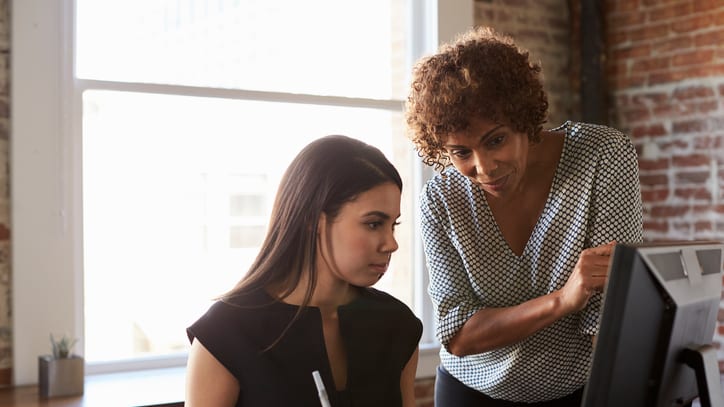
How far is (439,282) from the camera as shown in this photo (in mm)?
2121

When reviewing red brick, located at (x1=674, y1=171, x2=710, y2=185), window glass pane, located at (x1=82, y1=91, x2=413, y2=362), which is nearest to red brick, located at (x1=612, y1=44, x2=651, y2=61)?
red brick, located at (x1=674, y1=171, x2=710, y2=185)

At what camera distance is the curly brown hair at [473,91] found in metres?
1.86

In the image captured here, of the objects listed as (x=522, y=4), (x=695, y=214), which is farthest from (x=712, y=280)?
(x=522, y=4)

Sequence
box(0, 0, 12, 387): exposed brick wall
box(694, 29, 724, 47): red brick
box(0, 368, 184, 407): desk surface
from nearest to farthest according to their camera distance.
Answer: box(0, 368, 184, 407): desk surface < box(0, 0, 12, 387): exposed brick wall < box(694, 29, 724, 47): red brick

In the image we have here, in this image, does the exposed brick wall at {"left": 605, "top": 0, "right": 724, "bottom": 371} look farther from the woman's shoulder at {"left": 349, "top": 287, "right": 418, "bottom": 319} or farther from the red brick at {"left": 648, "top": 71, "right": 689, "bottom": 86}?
the woman's shoulder at {"left": 349, "top": 287, "right": 418, "bottom": 319}

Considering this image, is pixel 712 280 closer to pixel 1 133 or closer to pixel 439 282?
pixel 439 282

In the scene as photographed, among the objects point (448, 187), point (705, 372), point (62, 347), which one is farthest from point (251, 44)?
point (705, 372)

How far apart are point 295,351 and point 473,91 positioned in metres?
0.63

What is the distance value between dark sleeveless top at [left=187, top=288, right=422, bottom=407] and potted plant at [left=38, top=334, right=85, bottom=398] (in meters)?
1.33

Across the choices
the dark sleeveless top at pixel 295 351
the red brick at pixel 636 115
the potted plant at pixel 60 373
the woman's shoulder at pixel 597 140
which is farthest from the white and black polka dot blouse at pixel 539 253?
the red brick at pixel 636 115

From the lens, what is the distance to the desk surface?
2.77 metres

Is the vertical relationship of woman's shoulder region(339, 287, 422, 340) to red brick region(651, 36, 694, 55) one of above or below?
below

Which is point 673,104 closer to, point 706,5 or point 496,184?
point 706,5

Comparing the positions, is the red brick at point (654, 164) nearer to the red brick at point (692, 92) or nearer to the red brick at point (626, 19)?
the red brick at point (692, 92)
